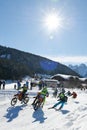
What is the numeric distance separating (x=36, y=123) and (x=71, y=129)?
2450mm

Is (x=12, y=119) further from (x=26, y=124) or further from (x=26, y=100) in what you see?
(x=26, y=100)

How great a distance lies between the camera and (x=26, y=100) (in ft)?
77.8

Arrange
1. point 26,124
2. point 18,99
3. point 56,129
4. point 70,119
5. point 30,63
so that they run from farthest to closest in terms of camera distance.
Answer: point 30,63, point 18,99, point 70,119, point 26,124, point 56,129

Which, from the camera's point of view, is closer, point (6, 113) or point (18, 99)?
point (6, 113)

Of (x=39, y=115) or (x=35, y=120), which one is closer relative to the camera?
(x=35, y=120)

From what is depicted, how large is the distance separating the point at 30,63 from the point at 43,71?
1103 cm

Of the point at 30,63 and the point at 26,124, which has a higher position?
the point at 30,63

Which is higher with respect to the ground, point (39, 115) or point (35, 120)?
point (39, 115)

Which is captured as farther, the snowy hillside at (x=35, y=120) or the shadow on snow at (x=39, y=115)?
the shadow on snow at (x=39, y=115)

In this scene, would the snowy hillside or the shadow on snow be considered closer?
the snowy hillside

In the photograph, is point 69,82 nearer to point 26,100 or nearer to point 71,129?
point 26,100

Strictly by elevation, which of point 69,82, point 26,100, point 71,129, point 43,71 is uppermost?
point 43,71

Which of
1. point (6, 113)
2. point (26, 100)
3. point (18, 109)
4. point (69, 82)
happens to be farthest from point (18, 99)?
point (69, 82)

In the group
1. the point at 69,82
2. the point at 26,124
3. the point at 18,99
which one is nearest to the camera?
the point at 26,124
